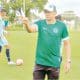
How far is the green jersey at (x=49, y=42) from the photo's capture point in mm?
8039

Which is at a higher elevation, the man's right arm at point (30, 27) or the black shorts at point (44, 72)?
the man's right arm at point (30, 27)

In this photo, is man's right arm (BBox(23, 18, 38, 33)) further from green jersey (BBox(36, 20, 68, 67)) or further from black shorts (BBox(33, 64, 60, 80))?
black shorts (BBox(33, 64, 60, 80))

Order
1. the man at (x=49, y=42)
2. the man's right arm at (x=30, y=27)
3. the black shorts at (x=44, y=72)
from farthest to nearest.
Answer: the black shorts at (x=44, y=72) < the man at (x=49, y=42) < the man's right arm at (x=30, y=27)

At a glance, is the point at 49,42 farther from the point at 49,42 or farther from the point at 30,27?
the point at 30,27

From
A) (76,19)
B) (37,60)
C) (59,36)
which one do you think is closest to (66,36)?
(59,36)

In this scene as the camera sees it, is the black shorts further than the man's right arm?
Yes

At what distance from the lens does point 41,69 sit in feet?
26.8

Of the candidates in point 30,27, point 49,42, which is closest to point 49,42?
point 49,42

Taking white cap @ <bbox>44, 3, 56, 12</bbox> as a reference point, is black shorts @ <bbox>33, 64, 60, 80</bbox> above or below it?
A: below

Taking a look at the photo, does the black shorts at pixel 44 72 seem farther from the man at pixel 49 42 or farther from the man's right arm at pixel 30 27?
the man's right arm at pixel 30 27

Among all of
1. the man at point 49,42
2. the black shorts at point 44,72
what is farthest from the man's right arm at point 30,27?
the black shorts at point 44,72

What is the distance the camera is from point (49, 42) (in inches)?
317

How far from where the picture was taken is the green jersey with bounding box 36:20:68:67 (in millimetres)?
8039

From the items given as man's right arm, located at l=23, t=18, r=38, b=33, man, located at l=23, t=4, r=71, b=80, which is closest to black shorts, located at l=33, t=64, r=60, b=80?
man, located at l=23, t=4, r=71, b=80
